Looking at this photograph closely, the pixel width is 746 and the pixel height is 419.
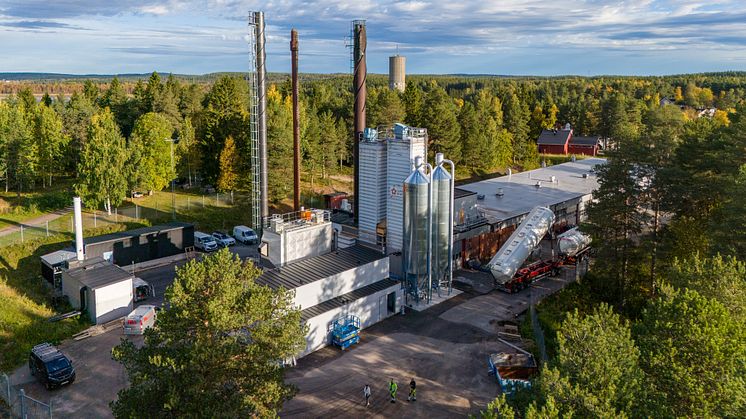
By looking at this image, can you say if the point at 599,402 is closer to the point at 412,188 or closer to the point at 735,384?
the point at 735,384

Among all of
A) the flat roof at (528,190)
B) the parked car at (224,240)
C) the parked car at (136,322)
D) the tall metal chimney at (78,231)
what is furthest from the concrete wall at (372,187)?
the tall metal chimney at (78,231)

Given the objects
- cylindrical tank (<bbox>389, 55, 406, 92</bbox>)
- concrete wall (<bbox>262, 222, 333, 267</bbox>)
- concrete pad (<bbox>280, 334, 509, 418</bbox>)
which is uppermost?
cylindrical tank (<bbox>389, 55, 406, 92</bbox>)

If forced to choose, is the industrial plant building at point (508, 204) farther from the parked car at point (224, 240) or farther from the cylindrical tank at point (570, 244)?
the parked car at point (224, 240)

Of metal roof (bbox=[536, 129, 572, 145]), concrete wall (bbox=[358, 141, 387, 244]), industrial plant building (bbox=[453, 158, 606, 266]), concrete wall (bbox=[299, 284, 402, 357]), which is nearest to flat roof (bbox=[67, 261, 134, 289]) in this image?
concrete wall (bbox=[299, 284, 402, 357])

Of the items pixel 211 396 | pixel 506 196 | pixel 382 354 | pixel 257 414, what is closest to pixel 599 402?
pixel 257 414

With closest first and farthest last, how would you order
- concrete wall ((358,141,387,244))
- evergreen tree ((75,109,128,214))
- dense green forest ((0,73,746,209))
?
1. concrete wall ((358,141,387,244))
2. evergreen tree ((75,109,128,214))
3. dense green forest ((0,73,746,209))

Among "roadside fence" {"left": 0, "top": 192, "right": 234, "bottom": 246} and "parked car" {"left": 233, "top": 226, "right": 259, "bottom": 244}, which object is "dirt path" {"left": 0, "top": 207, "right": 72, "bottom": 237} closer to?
"roadside fence" {"left": 0, "top": 192, "right": 234, "bottom": 246}

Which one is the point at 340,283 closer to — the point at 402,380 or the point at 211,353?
the point at 402,380
